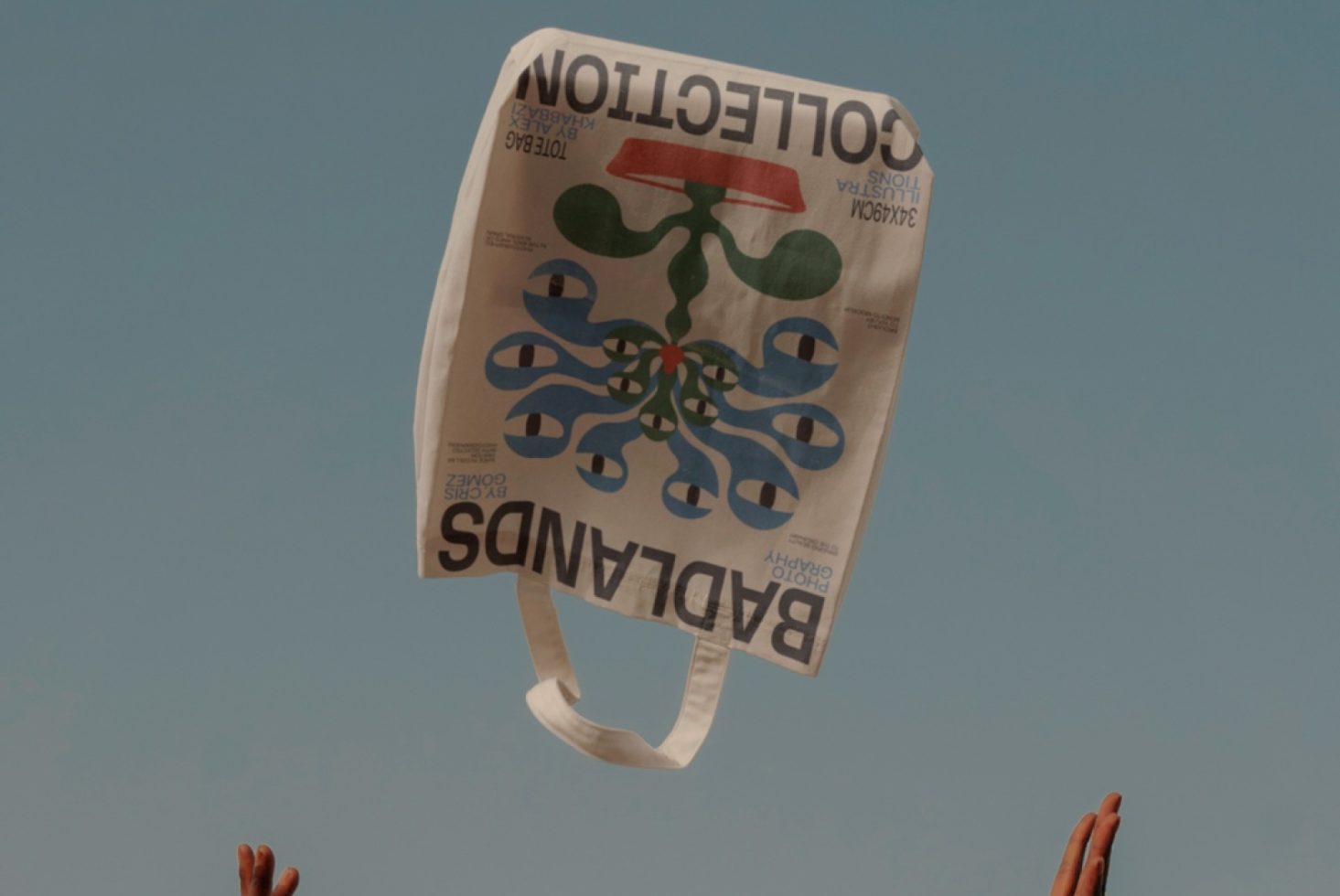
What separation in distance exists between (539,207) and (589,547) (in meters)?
0.72

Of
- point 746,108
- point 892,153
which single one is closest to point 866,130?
point 892,153

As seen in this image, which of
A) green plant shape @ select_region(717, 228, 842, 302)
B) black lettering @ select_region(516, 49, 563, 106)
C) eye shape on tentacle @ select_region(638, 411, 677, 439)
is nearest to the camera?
black lettering @ select_region(516, 49, 563, 106)

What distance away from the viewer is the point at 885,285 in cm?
372

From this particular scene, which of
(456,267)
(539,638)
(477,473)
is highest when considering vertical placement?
(456,267)

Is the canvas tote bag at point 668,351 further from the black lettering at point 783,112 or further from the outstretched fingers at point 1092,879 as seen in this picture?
the outstretched fingers at point 1092,879

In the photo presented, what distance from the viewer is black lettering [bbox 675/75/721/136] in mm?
3674

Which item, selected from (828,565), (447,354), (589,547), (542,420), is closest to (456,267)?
(447,354)

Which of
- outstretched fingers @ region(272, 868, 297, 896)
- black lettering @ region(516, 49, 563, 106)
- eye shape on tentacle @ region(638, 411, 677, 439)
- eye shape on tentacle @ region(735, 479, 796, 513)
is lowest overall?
outstretched fingers @ region(272, 868, 297, 896)

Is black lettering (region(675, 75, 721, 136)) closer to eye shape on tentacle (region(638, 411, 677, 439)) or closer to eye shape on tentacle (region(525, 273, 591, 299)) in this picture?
eye shape on tentacle (region(525, 273, 591, 299))

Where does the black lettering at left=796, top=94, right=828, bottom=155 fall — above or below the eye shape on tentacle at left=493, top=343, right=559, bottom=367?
above

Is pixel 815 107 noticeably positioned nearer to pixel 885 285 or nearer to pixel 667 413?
pixel 885 285

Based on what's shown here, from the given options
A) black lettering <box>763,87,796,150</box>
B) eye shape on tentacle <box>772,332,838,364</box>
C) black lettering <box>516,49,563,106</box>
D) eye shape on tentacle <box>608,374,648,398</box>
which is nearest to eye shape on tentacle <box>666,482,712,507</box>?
eye shape on tentacle <box>608,374,648,398</box>

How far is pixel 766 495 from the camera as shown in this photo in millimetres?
3906

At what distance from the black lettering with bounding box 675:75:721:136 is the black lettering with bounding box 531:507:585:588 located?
86 centimetres
